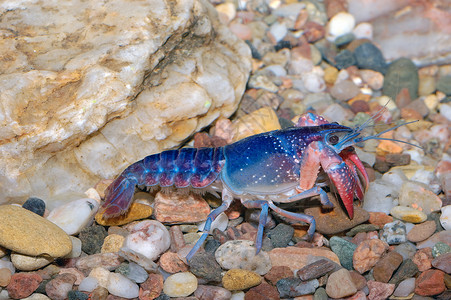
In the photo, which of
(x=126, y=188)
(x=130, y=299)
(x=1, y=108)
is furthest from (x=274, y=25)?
(x=130, y=299)

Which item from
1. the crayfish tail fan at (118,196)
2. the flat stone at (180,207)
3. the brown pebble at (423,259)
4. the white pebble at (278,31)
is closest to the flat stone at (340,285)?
the brown pebble at (423,259)

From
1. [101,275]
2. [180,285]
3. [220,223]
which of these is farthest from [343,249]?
[101,275]

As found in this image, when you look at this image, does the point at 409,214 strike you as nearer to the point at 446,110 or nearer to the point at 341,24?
the point at 446,110

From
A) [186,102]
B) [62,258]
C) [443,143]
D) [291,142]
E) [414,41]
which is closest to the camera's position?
[62,258]

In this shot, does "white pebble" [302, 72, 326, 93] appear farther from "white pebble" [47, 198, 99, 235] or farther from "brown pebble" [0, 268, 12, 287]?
"brown pebble" [0, 268, 12, 287]

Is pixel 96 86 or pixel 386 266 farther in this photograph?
pixel 96 86

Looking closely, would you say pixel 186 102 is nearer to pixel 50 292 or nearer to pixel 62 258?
pixel 62 258
